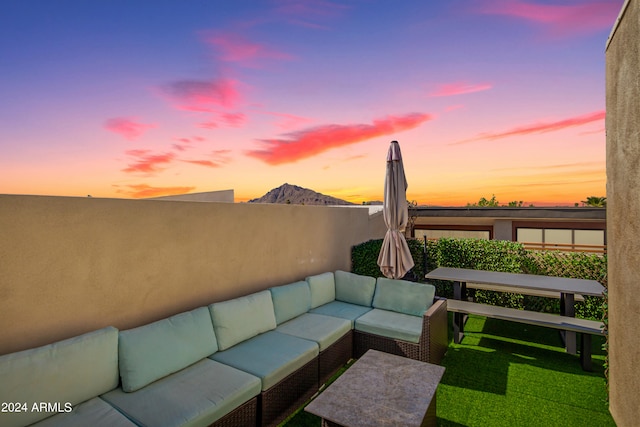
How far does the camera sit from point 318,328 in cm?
410

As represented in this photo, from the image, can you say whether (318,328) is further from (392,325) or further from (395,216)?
(395,216)

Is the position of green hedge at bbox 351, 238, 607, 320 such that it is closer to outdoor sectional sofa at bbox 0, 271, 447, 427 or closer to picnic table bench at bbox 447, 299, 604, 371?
picnic table bench at bbox 447, 299, 604, 371

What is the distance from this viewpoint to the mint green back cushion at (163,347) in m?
2.67

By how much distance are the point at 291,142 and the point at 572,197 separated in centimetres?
1084

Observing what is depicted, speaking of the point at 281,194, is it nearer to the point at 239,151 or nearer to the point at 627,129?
the point at 239,151

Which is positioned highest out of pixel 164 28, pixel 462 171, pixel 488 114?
pixel 164 28

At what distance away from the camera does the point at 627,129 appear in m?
2.35

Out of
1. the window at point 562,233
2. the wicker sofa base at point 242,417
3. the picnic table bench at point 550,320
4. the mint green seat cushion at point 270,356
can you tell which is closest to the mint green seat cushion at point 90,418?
the wicker sofa base at point 242,417

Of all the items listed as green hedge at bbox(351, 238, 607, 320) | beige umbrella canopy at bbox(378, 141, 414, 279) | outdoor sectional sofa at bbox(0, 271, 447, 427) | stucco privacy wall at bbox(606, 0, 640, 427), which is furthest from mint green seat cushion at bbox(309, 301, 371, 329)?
stucco privacy wall at bbox(606, 0, 640, 427)

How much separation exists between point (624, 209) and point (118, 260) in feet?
15.0

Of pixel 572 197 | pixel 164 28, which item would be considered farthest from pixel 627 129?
pixel 572 197

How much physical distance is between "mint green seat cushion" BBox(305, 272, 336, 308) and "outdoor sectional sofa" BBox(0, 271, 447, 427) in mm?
171

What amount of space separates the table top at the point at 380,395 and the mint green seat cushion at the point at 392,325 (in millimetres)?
916

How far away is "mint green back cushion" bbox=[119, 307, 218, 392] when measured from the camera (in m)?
2.67
